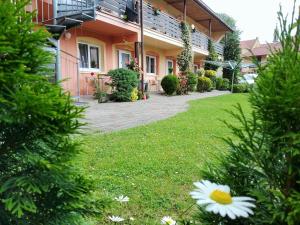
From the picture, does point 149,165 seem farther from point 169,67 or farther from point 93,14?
point 169,67

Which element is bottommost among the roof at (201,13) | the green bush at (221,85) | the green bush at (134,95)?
A: the green bush at (134,95)

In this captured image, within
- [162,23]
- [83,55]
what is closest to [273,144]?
[83,55]

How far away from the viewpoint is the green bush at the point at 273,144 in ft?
2.79

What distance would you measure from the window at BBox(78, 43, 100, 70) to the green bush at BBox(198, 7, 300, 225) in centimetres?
1390

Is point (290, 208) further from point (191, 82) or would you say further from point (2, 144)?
point (191, 82)

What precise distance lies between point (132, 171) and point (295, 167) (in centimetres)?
273

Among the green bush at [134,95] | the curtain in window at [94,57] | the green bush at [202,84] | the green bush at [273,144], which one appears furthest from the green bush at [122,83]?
the green bush at [273,144]

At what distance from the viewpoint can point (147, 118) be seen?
8.41 m

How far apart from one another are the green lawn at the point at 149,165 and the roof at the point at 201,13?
1976cm

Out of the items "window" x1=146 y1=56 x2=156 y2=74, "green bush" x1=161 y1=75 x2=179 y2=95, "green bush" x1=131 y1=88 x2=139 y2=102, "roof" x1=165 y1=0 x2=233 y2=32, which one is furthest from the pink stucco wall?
"roof" x1=165 y1=0 x2=233 y2=32

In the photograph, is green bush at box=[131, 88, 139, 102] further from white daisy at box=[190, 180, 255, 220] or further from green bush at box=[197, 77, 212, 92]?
white daisy at box=[190, 180, 255, 220]

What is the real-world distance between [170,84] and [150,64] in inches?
173

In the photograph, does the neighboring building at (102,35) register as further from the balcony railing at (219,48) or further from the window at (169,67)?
the balcony railing at (219,48)

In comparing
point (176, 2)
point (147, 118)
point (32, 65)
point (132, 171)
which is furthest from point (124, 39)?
point (32, 65)
